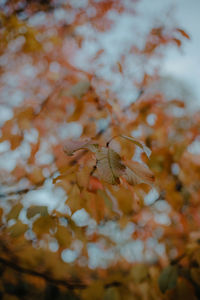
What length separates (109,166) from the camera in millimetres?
547

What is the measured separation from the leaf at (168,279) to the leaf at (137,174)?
66cm

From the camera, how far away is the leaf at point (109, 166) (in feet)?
1.77

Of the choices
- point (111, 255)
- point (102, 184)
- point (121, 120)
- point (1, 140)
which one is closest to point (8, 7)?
point (1, 140)

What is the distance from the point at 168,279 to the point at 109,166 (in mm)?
759

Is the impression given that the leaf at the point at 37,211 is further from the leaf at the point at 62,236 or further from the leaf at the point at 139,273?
the leaf at the point at 139,273

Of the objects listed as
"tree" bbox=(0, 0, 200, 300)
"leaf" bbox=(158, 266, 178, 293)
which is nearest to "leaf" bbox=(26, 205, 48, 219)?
"tree" bbox=(0, 0, 200, 300)

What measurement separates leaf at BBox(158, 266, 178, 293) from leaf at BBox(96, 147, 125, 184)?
72 centimetres

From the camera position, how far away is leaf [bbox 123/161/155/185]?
1.87ft

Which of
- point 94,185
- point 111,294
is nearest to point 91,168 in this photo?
point 94,185

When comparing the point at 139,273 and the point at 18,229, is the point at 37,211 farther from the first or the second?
the point at 139,273

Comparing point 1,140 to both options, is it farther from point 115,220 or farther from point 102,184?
point 115,220

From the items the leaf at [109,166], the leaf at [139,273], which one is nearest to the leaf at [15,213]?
the leaf at [109,166]

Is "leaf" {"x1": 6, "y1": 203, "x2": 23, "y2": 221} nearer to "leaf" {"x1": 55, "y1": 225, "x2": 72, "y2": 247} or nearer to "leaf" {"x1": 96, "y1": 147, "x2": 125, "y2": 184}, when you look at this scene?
"leaf" {"x1": 55, "y1": 225, "x2": 72, "y2": 247}

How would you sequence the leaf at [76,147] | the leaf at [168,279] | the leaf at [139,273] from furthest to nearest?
1. the leaf at [139,273]
2. the leaf at [168,279]
3. the leaf at [76,147]
